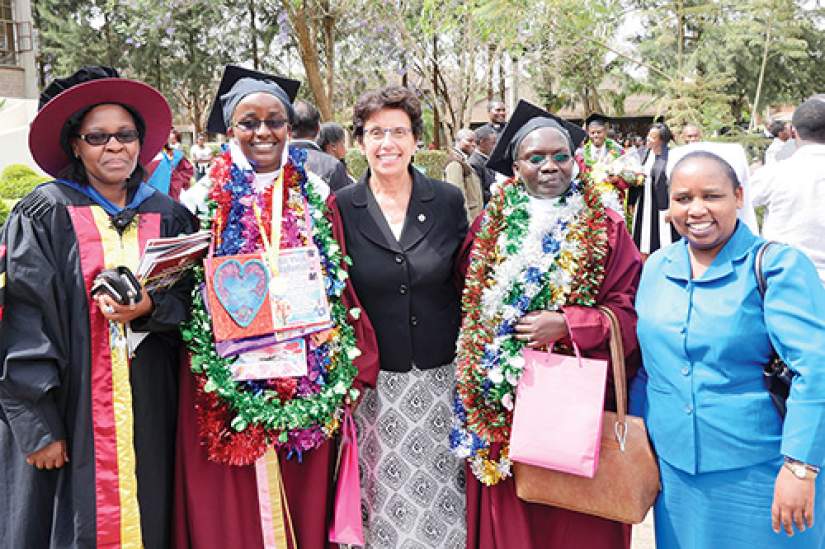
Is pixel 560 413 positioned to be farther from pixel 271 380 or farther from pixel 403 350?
pixel 271 380

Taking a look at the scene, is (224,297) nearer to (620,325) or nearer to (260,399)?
(260,399)

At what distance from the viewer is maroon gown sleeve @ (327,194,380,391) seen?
342 centimetres

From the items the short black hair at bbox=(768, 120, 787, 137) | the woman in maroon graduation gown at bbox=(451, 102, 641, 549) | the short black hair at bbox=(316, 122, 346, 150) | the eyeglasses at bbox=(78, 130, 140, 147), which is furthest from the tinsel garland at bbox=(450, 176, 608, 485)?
the short black hair at bbox=(768, 120, 787, 137)

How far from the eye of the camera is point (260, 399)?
3.24 metres

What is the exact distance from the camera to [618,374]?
316 centimetres

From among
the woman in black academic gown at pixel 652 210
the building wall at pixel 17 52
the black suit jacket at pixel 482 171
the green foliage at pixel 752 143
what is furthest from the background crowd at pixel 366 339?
the building wall at pixel 17 52

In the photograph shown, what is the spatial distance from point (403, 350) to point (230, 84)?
4.96ft

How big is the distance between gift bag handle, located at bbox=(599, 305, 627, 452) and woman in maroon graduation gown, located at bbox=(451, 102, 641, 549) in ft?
0.13

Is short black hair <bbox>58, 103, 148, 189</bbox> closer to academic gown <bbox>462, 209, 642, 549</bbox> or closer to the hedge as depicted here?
academic gown <bbox>462, 209, 642, 549</bbox>

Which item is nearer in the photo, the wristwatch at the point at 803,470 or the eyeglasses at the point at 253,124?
the wristwatch at the point at 803,470

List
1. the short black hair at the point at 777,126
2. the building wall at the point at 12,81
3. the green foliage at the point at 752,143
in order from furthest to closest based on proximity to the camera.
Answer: the building wall at the point at 12,81 < the green foliage at the point at 752,143 < the short black hair at the point at 777,126

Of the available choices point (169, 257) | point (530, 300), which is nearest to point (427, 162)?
point (530, 300)

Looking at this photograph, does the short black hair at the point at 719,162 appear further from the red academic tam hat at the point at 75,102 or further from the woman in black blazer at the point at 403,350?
the red academic tam hat at the point at 75,102

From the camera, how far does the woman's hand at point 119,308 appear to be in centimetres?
288
